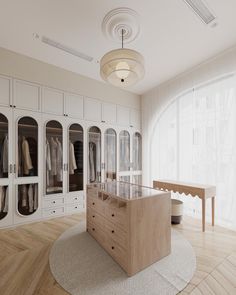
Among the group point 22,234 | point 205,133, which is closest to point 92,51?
point 205,133

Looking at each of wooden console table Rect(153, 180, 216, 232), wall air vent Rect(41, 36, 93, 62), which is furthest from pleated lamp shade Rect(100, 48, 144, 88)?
wooden console table Rect(153, 180, 216, 232)

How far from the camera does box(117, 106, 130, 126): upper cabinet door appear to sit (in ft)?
15.4

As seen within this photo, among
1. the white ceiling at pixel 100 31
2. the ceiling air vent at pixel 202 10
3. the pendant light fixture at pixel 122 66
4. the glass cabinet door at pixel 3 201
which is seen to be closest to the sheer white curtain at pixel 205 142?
the white ceiling at pixel 100 31

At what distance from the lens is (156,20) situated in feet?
8.18

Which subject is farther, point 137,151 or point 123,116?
point 137,151

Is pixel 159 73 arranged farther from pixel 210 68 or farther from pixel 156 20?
pixel 156 20

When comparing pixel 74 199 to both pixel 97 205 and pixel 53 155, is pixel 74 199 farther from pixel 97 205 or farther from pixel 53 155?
pixel 97 205

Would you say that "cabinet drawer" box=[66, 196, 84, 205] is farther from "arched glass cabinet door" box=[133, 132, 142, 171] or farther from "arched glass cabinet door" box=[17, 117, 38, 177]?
"arched glass cabinet door" box=[133, 132, 142, 171]

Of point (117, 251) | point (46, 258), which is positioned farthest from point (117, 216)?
point (46, 258)

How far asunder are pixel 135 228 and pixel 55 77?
3.17 m

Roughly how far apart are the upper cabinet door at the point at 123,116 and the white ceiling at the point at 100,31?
1344 mm

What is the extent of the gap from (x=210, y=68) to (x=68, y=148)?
3126 millimetres

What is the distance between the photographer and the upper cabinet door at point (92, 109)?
410 cm

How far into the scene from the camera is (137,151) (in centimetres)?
512
